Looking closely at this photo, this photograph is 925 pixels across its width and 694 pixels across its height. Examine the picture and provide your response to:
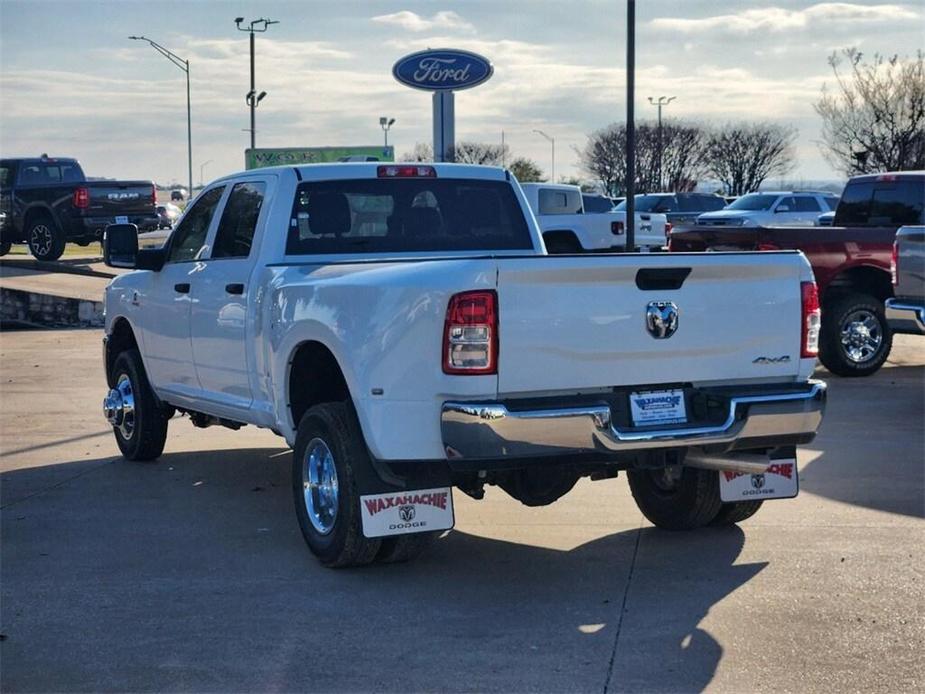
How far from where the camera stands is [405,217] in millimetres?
7812

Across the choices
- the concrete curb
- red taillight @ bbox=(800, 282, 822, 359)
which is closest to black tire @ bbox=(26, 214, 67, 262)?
the concrete curb

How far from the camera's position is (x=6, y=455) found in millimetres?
9727

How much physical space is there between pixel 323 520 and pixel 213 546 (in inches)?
29.7

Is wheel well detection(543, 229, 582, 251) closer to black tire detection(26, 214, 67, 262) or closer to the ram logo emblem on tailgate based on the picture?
black tire detection(26, 214, 67, 262)

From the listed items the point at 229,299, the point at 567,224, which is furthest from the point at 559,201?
the point at 229,299

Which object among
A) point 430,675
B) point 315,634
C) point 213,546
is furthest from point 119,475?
point 430,675

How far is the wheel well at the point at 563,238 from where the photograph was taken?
25.0 metres

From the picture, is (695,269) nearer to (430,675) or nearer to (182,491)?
(430,675)

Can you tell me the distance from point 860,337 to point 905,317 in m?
1.63

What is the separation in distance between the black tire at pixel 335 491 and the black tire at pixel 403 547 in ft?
0.18

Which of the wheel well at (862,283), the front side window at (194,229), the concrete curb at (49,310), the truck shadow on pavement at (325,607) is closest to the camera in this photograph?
the truck shadow on pavement at (325,607)

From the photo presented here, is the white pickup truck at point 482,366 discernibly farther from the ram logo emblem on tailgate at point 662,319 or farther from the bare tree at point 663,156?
the bare tree at point 663,156

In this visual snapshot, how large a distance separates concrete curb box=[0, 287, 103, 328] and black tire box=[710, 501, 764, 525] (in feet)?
45.3

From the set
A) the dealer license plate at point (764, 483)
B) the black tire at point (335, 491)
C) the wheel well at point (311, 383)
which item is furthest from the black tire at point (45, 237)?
the dealer license plate at point (764, 483)
